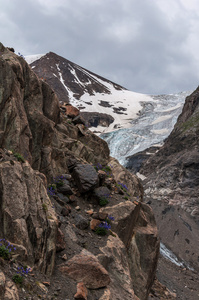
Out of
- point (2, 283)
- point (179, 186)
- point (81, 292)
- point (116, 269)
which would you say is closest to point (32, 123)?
point (116, 269)

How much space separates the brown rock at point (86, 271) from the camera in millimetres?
9281

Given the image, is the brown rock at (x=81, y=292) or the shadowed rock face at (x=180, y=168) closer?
the brown rock at (x=81, y=292)

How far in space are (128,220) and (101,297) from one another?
6.29 metres

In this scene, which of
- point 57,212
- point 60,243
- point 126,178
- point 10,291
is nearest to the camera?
point 10,291

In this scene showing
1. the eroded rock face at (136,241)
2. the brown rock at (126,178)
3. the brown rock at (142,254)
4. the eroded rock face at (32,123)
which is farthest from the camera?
the brown rock at (126,178)

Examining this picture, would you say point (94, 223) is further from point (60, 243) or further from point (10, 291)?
point (10, 291)

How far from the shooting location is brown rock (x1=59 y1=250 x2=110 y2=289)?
30.5ft

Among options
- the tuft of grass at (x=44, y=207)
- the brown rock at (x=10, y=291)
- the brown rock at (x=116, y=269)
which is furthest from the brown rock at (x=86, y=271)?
the brown rock at (x=10, y=291)

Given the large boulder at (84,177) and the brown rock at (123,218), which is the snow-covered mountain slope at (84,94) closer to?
the large boulder at (84,177)

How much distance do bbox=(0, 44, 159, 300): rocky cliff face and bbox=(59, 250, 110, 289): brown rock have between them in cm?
3

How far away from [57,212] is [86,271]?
3.39 m

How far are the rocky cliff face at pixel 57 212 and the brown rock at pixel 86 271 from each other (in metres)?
0.03

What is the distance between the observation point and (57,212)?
12125mm

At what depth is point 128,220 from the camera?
15148 millimetres
